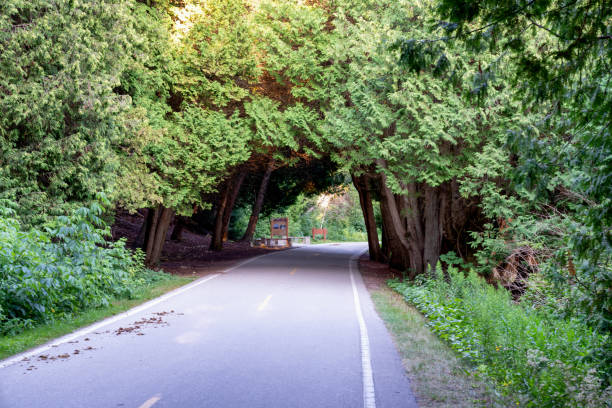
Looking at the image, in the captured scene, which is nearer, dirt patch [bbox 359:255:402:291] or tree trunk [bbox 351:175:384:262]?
dirt patch [bbox 359:255:402:291]

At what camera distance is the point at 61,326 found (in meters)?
8.59

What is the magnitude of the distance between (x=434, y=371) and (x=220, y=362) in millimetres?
2889

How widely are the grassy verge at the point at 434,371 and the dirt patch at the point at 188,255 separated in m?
10.3

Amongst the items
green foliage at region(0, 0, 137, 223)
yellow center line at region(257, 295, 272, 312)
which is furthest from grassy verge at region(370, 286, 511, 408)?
green foliage at region(0, 0, 137, 223)

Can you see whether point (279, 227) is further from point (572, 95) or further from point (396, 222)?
point (572, 95)

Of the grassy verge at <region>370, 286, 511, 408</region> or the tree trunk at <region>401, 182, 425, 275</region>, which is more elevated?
the tree trunk at <region>401, 182, 425, 275</region>

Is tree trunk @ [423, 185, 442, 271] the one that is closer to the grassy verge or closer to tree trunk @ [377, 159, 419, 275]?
tree trunk @ [377, 159, 419, 275]

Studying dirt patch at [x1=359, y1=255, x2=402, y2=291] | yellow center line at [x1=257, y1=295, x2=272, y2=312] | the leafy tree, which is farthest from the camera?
dirt patch at [x1=359, y1=255, x2=402, y2=291]

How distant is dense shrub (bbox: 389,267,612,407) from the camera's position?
16.5 feet

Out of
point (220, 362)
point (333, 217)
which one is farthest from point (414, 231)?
point (333, 217)

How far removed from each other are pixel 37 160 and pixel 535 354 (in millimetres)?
10591

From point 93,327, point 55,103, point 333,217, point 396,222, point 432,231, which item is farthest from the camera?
point 333,217

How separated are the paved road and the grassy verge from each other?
20cm

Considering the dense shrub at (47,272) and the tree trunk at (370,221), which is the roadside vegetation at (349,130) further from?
the tree trunk at (370,221)
